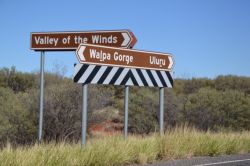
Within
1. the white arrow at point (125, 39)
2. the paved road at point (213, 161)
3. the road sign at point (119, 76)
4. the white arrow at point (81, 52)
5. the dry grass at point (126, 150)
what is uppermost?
the white arrow at point (125, 39)

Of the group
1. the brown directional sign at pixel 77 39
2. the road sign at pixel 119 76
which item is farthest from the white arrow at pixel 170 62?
the brown directional sign at pixel 77 39

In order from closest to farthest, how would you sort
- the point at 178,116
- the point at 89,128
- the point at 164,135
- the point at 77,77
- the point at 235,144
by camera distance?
the point at 77,77, the point at 164,135, the point at 235,144, the point at 89,128, the point at 178,116

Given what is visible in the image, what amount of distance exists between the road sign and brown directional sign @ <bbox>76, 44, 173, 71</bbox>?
17cm

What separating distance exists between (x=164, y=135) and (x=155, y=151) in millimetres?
1311

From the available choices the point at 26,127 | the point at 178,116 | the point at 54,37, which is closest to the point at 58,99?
the point at 26,127

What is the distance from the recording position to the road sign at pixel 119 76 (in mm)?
12812

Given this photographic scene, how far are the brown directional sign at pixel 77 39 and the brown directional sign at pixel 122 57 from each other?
75cm

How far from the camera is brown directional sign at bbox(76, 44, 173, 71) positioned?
12766 millimetres

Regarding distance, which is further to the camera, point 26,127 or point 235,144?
point 26,127

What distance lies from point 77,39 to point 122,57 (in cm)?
257

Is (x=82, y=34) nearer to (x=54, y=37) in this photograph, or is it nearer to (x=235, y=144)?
(x=54, y=37)

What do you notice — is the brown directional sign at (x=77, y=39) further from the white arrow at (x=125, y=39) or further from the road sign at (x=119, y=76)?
the road sign at (x=119, y=76)

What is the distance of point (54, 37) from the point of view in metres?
16.5

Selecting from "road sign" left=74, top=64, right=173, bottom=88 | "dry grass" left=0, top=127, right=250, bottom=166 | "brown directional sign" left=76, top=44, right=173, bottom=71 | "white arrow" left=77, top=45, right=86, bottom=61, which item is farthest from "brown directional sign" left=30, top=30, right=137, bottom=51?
"dry grass" left=0, top=127, right=250, bottom=166
